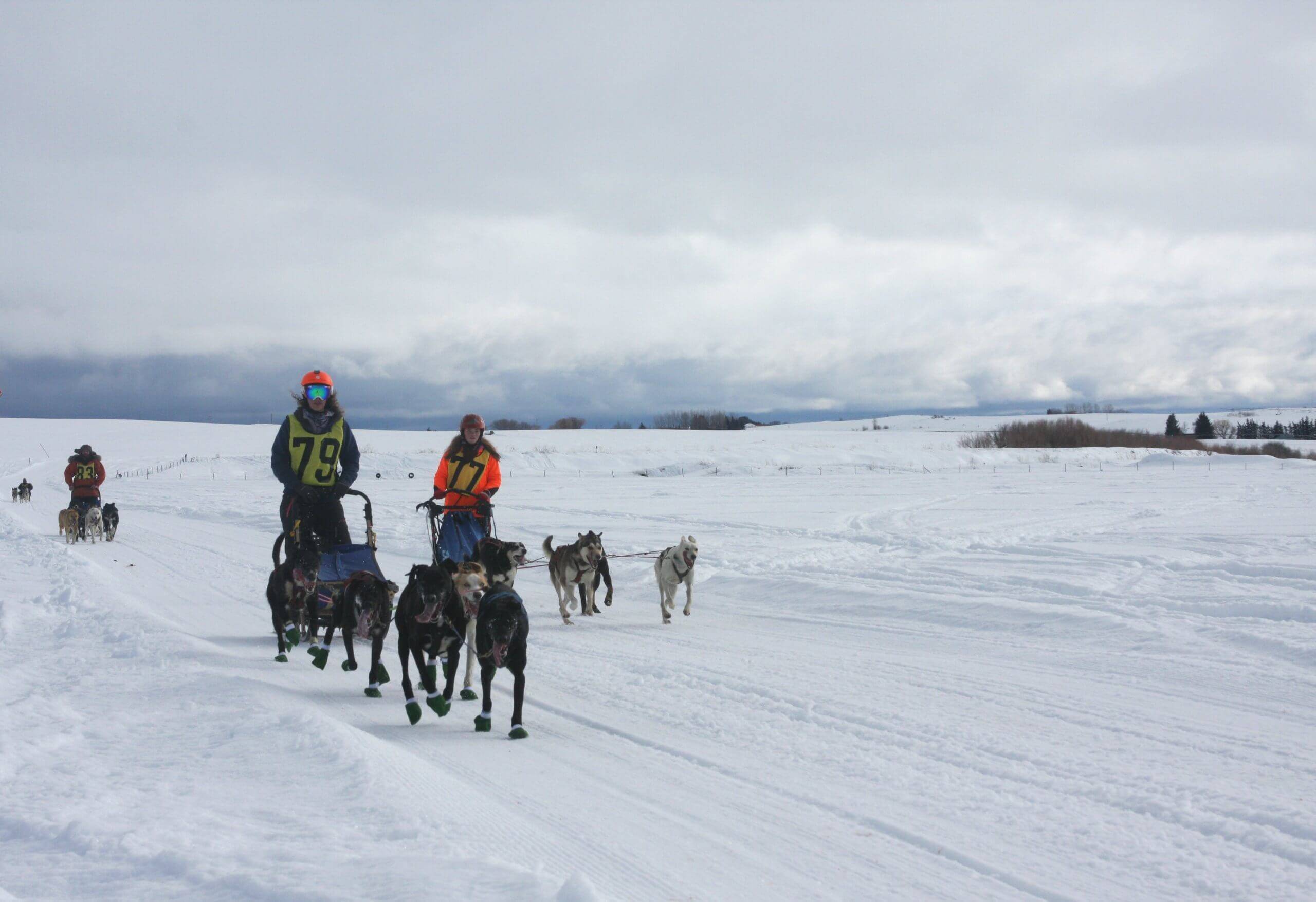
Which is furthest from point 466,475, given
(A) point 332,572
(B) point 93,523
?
(B) point 93,523

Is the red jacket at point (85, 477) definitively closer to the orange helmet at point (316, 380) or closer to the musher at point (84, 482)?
the musher at point (84, 482)

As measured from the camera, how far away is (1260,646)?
7246 mm

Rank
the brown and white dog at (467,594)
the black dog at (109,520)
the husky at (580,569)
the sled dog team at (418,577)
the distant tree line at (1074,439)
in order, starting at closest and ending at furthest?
the sled dog team at (418,577)
the brown and white dog at (467,594)
the husky at (580,569)
the black dog at (109,520)
the distant tree line at (1074,439)

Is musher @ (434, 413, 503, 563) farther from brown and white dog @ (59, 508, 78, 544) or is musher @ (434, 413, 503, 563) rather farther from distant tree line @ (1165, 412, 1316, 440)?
distant tree line @ (1165, 412, 1316, 440)

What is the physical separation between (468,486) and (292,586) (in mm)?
1739

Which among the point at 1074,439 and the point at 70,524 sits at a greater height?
the point at 1074,439

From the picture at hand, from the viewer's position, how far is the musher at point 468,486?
794cm

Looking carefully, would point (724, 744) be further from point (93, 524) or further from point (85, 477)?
point (85, 477)

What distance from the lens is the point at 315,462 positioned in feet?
23.4

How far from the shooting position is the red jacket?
16922 mm

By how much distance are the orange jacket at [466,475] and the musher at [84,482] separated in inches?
491

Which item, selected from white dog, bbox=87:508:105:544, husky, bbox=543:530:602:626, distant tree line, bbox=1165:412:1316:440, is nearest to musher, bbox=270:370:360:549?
husky, bbox=543:530:602:626

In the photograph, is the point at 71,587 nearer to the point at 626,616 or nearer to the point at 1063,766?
the point at 626,616

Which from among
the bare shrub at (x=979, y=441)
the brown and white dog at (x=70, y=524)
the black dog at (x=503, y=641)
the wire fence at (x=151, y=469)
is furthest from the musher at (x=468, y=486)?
the bare shrub at (x=979, y=441)
